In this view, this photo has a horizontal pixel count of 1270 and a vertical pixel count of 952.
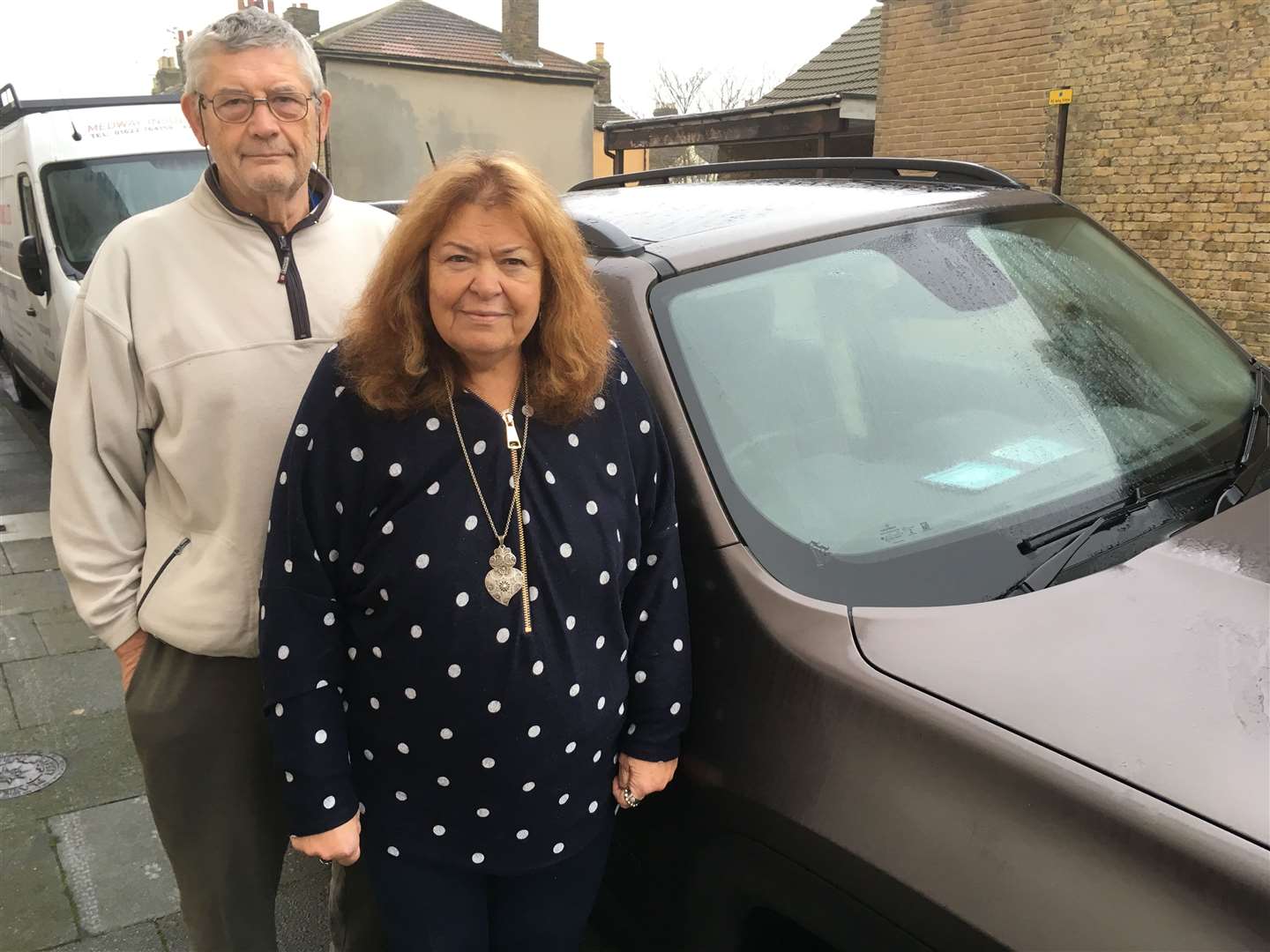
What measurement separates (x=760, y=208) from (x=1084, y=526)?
970 millimetres

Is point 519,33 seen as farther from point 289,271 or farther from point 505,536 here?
point 505,536

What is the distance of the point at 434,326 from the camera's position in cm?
155

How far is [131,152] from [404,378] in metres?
6.56

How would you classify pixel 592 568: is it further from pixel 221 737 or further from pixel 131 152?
pixel 131 152

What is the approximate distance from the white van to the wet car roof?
17.1ft

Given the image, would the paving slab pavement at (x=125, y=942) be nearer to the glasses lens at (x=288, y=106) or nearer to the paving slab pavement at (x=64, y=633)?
the paving slab pavement at (x=64, y=633)

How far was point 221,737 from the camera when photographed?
1.83 m

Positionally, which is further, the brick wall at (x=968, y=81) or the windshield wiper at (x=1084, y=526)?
the brick wall at (x=968, y=81)

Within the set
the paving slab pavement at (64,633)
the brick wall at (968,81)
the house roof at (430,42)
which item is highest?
the house roof at (430,42)

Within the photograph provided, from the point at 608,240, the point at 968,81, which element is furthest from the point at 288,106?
the point at 968,81

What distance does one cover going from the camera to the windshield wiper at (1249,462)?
5.86 feet

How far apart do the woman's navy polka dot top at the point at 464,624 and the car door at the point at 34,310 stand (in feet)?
19.5

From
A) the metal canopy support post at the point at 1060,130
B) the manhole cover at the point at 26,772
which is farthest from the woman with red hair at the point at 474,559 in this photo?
the metal canopy support post at the point at 1060,130

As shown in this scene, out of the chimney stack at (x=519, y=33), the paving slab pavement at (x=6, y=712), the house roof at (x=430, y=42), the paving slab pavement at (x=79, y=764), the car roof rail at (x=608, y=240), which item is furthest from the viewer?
the chimney stack at (x=519, y=33)
